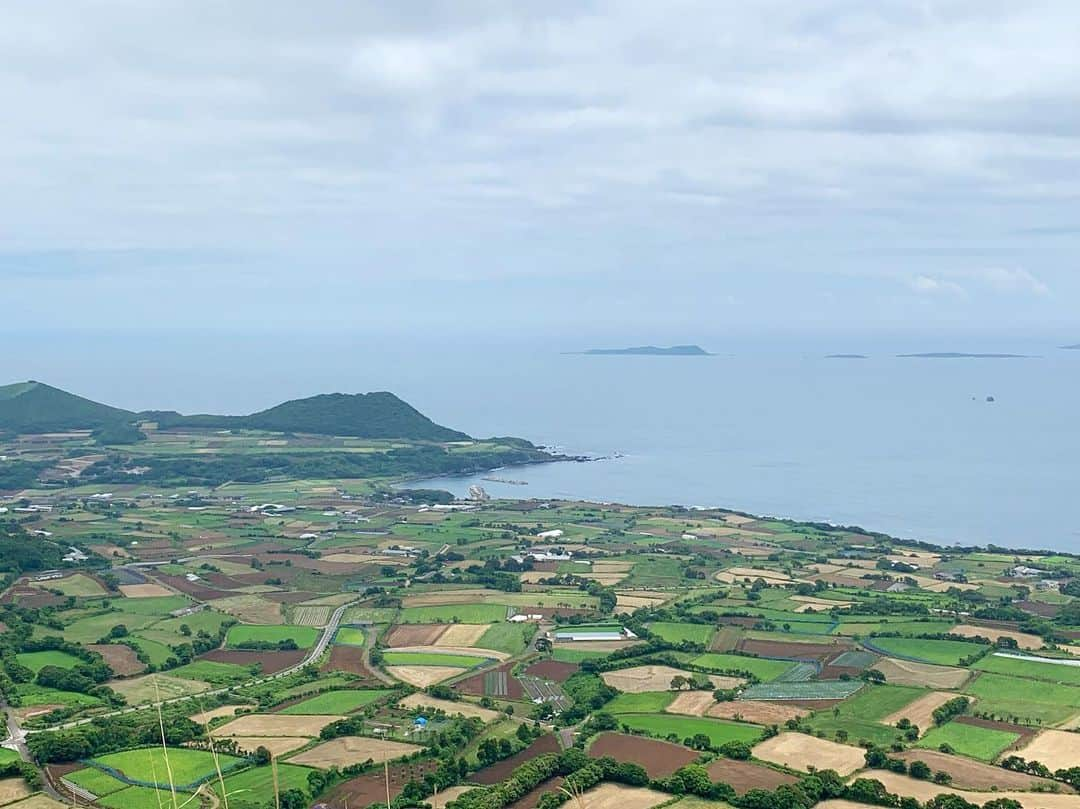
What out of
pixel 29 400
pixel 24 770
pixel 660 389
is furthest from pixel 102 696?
pixel 660 389

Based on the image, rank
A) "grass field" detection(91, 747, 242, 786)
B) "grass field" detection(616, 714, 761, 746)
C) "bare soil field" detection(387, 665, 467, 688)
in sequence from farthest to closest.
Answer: "bare soil field" detection(387, 665, 467, 688)
"grass field" detection(616, 714, 761, 746)
"grass field" detection(91, 747, 242, 786)

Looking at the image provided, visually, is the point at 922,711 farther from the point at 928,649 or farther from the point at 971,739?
→ the point at 928,649

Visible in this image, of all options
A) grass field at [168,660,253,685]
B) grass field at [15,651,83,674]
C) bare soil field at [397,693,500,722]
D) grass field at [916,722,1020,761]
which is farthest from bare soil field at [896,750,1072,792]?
grass field at [15,651,83,674]

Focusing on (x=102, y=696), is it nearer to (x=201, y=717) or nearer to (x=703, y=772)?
(x=201, y=717)

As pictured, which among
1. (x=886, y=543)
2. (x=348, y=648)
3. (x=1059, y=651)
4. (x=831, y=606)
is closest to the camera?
(x=1059, y=651)

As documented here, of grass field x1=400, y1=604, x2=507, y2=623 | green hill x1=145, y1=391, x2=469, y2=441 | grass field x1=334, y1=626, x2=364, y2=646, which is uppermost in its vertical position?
green hill x1=145, y1=391, x2=469, y2=441

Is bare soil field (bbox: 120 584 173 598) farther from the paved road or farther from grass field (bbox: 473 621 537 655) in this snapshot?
grass field (bbox: 473 621 537 655)

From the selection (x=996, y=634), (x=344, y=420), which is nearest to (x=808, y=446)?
(x=344, y=420)
